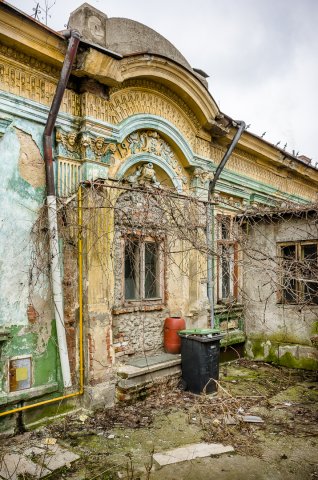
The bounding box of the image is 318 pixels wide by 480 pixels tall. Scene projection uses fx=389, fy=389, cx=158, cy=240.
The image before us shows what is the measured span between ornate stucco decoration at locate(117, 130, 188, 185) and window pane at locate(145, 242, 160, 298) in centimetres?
157

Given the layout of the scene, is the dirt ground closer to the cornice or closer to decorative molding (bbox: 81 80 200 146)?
decorative molding (bbox: 81 80 200 146)

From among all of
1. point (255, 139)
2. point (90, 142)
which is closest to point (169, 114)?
point (90, 142)

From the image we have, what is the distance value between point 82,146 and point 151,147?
1683 mm

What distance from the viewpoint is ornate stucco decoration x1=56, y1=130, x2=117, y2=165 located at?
568 cm

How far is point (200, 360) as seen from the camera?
6418mm

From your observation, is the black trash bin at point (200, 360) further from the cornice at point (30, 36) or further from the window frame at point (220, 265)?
Result: the cornice at point (30, 36)

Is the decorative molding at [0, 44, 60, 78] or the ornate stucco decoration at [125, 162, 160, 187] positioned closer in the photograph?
the decorative molding at [0, 44, 60, 78]

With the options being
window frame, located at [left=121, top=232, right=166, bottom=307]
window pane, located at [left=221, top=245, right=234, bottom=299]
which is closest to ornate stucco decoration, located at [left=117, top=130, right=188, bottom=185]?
window frame, located at [left=121, top=232, right=166, bottom=307]

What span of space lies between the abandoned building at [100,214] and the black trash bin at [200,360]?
302 millimetres

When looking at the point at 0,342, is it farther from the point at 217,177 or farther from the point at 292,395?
the point at 217,177

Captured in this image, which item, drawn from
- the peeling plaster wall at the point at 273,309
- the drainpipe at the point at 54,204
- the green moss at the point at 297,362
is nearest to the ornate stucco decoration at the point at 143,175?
the drainpipe at the point at 54,204

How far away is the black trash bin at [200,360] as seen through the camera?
6.42 metres

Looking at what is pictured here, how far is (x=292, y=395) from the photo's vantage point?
6586 millimetres

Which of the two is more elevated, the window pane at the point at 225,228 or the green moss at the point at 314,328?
the window pane at the point at 225,228
